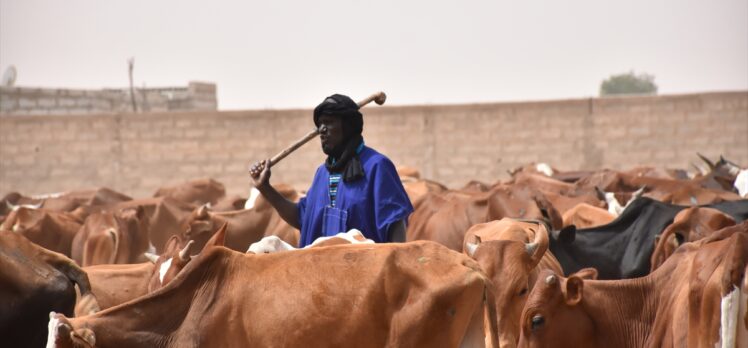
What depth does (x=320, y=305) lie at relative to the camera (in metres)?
6.11

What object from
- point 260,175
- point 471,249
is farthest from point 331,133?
point 471,249

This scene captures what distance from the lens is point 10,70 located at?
43531mm

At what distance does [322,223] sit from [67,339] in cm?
229

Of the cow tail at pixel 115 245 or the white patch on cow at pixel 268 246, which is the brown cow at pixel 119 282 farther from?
the cow tail at pixel 115 245

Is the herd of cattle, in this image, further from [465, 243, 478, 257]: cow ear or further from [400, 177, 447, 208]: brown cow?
[400, 177, 447, 208]: brown cow

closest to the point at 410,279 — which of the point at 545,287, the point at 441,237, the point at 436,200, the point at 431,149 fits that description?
the point at 545,287

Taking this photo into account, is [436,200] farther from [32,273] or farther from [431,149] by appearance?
[431,149]

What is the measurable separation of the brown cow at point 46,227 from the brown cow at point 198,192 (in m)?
6.11

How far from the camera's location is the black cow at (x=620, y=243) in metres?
10.6

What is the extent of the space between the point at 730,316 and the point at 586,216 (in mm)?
7452

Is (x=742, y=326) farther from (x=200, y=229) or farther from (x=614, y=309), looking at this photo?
(x=200, y=229)

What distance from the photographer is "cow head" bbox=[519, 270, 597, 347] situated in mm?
7023

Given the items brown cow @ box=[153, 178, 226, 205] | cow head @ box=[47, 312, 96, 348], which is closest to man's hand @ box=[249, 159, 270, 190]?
cow head @ box=[47, 312, 96, 348]

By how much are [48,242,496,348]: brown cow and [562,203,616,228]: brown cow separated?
7.18m
